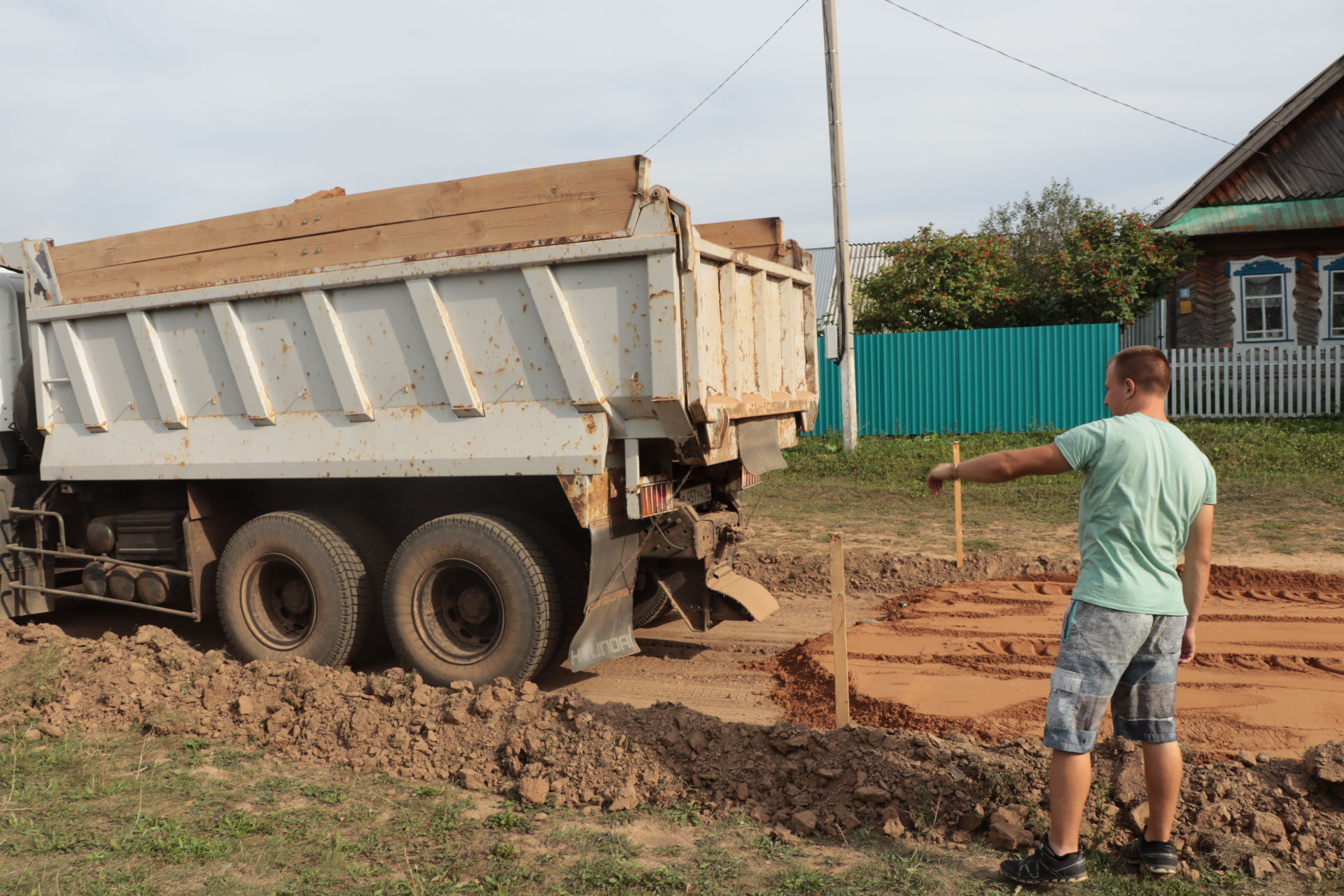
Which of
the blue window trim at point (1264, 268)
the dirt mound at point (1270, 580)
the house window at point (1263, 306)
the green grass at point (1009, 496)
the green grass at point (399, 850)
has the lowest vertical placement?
the green grass at point (399, 850)

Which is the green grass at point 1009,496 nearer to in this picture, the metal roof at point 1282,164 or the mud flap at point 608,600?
the mud flap at point 608,600

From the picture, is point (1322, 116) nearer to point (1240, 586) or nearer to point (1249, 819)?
point (1240, 586)

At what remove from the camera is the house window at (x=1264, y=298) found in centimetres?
1850

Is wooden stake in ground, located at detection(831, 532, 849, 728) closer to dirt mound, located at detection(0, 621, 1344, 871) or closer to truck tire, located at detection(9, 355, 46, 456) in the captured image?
dirt mound, located at detection(0, 621, 1344, 871)

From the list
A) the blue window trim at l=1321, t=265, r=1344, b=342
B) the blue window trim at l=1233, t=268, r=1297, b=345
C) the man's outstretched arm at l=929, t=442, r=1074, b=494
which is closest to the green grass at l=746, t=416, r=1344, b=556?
the blue window trim at l=1233, t=268, r=1297, b=345

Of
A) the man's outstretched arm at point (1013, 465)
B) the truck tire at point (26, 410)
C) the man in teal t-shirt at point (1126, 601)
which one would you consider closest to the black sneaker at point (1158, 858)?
the man in teal t-shirt at point (1126, 601)

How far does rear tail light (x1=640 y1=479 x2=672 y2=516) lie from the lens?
5227mm

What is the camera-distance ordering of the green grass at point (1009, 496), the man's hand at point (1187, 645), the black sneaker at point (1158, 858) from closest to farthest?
the black sneaker at point (1158, 858) < the man's hand at point (1187, 645) < the green grass at point (1009, 496)

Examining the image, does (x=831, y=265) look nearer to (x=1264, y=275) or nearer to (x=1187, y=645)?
(x=1264, y=275)

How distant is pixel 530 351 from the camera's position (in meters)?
5.19

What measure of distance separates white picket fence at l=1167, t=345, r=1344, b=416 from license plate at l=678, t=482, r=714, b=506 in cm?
1282

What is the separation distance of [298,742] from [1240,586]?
6.60 m

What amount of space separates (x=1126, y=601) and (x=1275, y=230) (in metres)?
17.7

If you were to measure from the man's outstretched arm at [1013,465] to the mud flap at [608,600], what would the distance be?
233 cm
